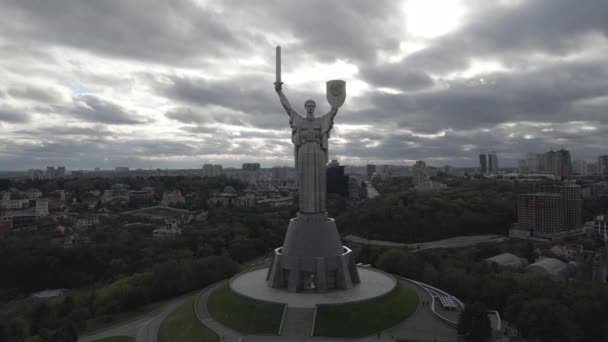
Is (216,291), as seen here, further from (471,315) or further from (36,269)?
(36,269)

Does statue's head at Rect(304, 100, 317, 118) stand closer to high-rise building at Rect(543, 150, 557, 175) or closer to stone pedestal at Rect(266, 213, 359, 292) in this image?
stone pedestal at Rect(266, 213, 359, 292)

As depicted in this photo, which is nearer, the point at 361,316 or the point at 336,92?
the point at 361,316

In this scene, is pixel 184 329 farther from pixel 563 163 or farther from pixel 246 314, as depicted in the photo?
pixel 563 163

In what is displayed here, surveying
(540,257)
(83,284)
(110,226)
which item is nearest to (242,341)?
(83,284)

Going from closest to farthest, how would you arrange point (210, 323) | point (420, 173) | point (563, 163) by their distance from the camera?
point (210, 323) < point (563, 163) < point (420, 173)

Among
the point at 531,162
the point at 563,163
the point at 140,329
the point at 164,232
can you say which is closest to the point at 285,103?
the point at 140,329

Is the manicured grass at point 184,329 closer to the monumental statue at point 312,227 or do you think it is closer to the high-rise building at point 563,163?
the monumental statue at point 312,227

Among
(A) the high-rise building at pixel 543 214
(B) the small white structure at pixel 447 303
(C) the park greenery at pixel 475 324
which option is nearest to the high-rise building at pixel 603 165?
(A) the high-rise building at pixel 543 214

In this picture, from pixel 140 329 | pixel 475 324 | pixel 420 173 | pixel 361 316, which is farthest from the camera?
pixel 420 173
